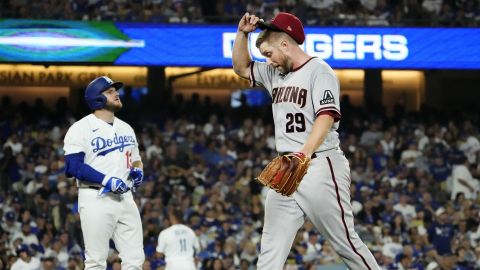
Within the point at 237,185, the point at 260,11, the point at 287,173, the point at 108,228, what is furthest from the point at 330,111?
the point at 260,11

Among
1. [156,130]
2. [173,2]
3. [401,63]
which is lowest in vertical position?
[156,130]

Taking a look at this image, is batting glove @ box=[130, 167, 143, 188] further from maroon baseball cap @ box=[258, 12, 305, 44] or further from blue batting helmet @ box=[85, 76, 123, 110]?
maroon baseball cap @ box=[258, 12, 305, 44]

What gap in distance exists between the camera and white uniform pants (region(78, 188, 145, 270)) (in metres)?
7.08

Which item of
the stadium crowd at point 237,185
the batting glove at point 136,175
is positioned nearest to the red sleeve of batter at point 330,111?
the batting glove at point 136,175

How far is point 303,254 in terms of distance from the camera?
1438cm

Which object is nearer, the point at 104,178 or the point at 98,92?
the point at 104,178

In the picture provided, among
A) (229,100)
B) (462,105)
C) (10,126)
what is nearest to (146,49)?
(10,126)

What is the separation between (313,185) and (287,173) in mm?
222

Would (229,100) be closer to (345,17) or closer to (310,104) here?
(345,17)

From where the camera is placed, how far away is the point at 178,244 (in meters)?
12.4

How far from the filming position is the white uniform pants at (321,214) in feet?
17.1

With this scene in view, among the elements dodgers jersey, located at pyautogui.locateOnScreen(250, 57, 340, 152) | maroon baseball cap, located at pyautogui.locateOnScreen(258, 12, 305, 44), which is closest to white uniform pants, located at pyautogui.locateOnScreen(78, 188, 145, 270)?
dodgers jersey, located at pyautogui.locateOnScreen(250, 57, 340, 152)

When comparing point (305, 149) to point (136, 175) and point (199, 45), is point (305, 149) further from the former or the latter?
point (199, 45)

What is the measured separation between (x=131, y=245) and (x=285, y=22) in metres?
2.56
